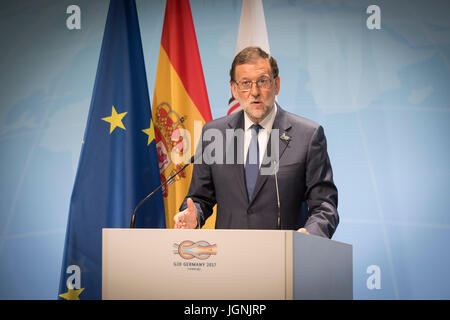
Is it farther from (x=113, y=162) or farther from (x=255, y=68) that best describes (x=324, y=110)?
(x=113, y=162)

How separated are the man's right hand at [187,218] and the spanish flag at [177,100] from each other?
141 cm

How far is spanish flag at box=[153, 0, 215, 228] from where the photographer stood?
3643 mm

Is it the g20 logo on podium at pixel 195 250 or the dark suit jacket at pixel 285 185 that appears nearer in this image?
the g20 logo on podium at pixel 195 250

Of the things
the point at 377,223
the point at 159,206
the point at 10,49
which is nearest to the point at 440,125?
the point at 377,223

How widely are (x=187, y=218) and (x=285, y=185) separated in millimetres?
644

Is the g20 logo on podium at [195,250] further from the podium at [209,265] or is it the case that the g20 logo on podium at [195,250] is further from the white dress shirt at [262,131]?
the white dress shirt at [262,131]

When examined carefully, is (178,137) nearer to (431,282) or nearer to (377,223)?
(377,223)

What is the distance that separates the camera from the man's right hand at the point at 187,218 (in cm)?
207

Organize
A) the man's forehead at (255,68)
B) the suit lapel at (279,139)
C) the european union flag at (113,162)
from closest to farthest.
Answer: the suit lapel at (279,139), the man's forehead at (255,68), the european union flag at (113,162)

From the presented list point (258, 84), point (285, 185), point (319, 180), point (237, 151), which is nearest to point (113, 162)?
point (237, 151)

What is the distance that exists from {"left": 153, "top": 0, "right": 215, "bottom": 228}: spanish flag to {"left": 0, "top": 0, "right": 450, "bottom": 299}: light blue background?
272mm

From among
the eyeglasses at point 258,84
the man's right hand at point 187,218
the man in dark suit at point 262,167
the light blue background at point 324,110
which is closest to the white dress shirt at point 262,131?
the man in dark suit at point 262,167

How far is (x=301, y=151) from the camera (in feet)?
8.45

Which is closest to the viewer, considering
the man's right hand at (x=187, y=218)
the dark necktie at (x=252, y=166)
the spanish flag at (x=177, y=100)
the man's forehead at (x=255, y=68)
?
the man's right hand at (x=187, y=218)
